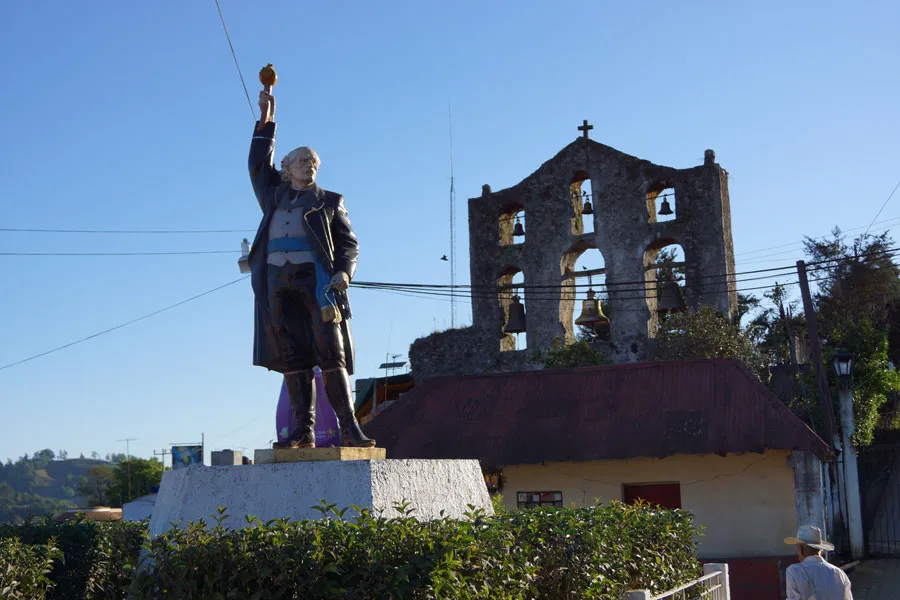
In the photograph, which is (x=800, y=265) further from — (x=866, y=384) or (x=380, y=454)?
(x=380, y=454)

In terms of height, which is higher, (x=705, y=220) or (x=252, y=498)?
(x=705, y=220)

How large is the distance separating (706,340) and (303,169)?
15.6 m

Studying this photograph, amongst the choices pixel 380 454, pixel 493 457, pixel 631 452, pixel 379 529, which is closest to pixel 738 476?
pixel 631 452

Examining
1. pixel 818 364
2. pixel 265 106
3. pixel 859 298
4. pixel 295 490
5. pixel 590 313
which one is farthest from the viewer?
pixel 859 298

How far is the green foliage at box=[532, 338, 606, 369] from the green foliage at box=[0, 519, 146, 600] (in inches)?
647

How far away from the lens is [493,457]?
14984 millimetres

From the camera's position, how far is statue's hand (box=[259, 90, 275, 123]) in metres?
7.02

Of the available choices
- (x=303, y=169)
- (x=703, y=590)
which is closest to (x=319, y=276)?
(x=303, y=169)

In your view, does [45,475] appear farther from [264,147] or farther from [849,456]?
[264,147]

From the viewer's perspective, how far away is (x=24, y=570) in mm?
5469

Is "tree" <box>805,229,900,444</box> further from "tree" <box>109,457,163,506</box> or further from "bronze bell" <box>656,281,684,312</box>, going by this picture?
"tree" <box>109,457,163,506</box>

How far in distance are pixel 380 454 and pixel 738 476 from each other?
961 centimetres

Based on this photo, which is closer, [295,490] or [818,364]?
[295,490]

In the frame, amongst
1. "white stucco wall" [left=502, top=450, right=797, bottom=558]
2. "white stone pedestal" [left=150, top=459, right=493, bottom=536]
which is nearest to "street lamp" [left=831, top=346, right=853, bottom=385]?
"white stucco wall" [left=502, top=450, right=797, bottom=558]
